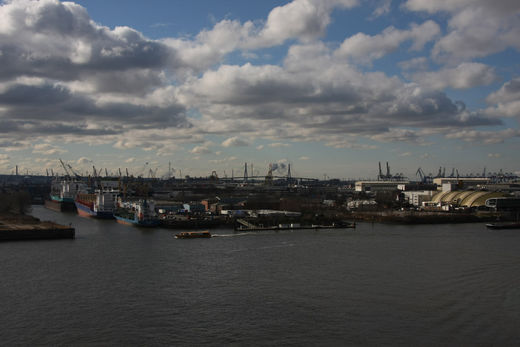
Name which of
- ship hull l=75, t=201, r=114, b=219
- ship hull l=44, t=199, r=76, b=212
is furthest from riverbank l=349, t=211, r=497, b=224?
ship hull l=44, t=199, r=76, b=212

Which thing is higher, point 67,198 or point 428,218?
point 67,198

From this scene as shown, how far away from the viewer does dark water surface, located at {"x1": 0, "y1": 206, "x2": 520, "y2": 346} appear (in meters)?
5.73

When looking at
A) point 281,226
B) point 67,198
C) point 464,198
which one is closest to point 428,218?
point 281,226

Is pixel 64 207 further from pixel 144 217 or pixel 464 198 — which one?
pixel 464 198

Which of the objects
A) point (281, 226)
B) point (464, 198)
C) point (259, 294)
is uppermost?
point (464, 198)

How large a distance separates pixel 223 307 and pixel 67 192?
2860 centimetres

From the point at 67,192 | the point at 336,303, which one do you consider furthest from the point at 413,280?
the point at 67,192

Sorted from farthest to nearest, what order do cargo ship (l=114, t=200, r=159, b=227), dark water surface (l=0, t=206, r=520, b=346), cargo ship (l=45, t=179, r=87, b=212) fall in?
cargo ship (l=45, t=179, r=87, b=212) < cargo ship (l=114, t=200, r=159, b=227) < dark water surface (l=0, t=206, r=520, b=346)

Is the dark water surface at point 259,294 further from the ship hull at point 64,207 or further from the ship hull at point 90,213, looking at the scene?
the ship hull at point 64,207

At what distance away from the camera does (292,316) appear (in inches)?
249

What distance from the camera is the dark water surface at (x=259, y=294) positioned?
573 centimetres

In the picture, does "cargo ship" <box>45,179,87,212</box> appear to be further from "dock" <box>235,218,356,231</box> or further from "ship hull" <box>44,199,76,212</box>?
"dock" <box>235,218,356,231</box>

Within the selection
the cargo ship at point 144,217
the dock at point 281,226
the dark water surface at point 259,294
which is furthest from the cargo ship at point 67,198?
the dark water surface at point 259,294

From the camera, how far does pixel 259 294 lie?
7.42 m
